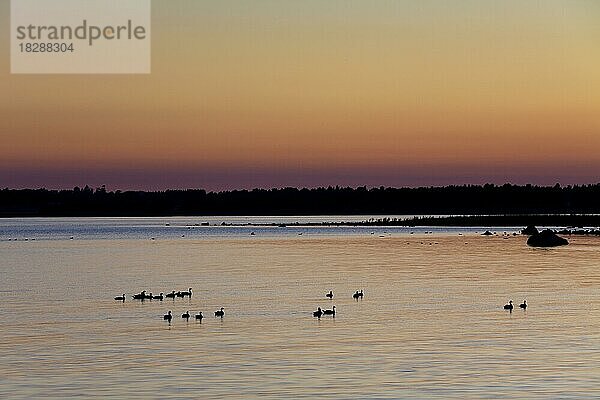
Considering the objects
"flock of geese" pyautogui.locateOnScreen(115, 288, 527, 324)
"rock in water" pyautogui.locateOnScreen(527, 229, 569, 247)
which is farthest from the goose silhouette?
"rock in water" pyautogui.locateOnScreen(527, 229, 569, 247)

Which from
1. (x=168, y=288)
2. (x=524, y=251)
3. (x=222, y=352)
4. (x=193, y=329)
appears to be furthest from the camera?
(x=524, y=251)

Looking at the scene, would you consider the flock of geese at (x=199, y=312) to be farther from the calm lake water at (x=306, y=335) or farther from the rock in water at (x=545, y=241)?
the rock in water at (x=545, y=241)

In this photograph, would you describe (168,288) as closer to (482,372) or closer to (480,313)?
(480,313)

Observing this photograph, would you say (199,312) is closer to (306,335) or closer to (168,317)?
(168,317)

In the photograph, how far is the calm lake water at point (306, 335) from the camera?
2972 centimetres

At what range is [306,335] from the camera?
40.1 metres

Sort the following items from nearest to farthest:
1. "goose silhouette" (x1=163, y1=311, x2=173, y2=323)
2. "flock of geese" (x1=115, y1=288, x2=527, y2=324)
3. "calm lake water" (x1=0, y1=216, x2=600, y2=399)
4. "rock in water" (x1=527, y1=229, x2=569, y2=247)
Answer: "calm lake water" (x1=0, y1=216, x2=600, y2=399)
"goose silhouette" (x1=163, y1=311, x2=173, y2=323)
"flock of geese" (x1=115, y1=288, x2=527, y2=324)
"rock in water" (x1=527, y1=229, x2=569, y2=247)

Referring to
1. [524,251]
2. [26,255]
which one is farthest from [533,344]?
[26,255]

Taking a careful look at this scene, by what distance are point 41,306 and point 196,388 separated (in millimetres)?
24674

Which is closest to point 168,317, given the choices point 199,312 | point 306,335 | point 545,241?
point 199,312

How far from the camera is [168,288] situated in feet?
213

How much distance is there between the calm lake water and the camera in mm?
29719

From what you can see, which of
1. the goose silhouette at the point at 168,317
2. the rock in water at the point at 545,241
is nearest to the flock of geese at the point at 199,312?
the goose silhouette at the point at 168,317

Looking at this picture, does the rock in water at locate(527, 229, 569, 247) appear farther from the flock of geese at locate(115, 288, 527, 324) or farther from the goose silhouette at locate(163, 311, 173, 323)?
the goose silhouette at locate(163, 311, 173, 323)
